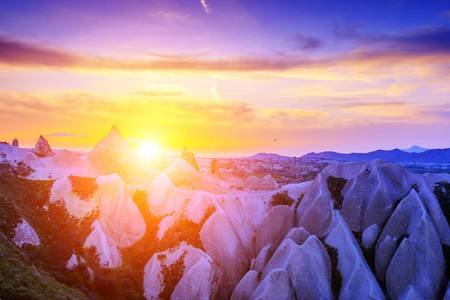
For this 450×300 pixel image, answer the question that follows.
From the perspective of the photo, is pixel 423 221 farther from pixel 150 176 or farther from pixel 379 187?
pixel 150 176

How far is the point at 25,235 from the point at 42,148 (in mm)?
31845

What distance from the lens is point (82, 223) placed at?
61.4m

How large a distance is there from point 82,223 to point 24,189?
11536 millimetres

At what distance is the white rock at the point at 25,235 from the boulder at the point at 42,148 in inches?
1131

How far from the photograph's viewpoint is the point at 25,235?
175 ft

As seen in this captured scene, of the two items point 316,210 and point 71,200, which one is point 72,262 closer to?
point 71,200

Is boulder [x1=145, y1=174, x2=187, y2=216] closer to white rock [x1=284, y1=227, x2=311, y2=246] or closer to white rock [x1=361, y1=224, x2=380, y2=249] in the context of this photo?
white rock [x1=284, y1=227, x2=311, y2=246]

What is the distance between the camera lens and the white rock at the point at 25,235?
5243 centimetres

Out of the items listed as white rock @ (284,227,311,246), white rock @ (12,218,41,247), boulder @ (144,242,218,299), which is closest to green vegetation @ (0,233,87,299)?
white rock @ (12,218,41,247)

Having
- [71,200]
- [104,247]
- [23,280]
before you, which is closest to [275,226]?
[104,247]

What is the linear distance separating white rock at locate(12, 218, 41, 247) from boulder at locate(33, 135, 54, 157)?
2873cm

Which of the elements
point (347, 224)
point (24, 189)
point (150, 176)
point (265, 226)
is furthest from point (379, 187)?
point (24, 189)

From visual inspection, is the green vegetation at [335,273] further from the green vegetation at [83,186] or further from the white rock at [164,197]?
the green vegetation at [83,186]

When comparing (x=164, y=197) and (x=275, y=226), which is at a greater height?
(x=164, y=197)
